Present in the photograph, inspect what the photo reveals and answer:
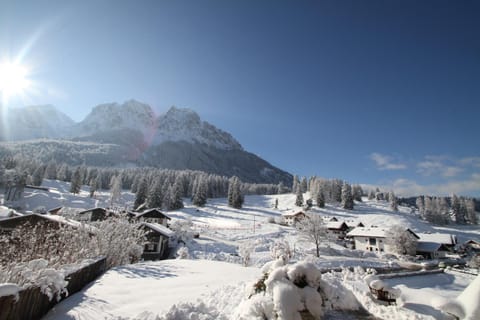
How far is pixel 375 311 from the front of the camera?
9234 millimetres

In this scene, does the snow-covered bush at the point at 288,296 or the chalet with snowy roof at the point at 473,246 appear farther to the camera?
the chalet with snowy roof at the point at 473,246

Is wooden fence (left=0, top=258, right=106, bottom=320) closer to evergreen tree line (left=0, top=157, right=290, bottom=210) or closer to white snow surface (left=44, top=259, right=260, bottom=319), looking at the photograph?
white snow surface (left=44, top=259, right=260, bottom=319)

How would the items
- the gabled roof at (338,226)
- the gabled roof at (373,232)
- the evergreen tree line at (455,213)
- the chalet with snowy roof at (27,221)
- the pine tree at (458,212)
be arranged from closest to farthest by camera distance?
the chalet with snowy roof at (27,221) < the gabled roof at (373,232) < the gabled roof at (338,226) < the evergreen tree line at (455,213) < the pine tree at (458,212)

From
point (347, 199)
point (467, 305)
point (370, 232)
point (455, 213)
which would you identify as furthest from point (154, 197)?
point (455, 213)

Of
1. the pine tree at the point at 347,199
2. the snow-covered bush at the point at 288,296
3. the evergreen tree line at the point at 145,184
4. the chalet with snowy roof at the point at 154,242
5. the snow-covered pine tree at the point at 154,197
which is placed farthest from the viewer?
the pine tree at the point at 347,199

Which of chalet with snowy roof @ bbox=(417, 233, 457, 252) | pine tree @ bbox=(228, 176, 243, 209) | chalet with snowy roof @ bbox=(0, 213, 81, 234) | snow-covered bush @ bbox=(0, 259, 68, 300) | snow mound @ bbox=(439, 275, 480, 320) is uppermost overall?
pine tree @ bbox=(228, 176, 243, 209)

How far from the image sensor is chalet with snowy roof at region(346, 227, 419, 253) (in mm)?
52362

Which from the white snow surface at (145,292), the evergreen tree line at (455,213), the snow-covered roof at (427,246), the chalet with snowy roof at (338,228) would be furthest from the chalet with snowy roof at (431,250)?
the white snow surface at (145,292)

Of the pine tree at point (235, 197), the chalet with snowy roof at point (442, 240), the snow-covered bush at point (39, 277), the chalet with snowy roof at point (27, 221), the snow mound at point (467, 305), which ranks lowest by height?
the chalet with snowy roof at point (442, 240)

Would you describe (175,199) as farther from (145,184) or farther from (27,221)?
(27,221)

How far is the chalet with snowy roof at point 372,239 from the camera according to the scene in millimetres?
52362

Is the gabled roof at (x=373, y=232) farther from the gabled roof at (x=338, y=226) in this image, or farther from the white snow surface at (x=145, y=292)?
the white snow surface at (x=145, y=292)

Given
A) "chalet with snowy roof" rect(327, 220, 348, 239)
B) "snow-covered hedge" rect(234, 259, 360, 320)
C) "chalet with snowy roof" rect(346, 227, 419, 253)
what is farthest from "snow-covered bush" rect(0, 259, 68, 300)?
"chalet with snowy roof" rect(327, 220, 348, 239)

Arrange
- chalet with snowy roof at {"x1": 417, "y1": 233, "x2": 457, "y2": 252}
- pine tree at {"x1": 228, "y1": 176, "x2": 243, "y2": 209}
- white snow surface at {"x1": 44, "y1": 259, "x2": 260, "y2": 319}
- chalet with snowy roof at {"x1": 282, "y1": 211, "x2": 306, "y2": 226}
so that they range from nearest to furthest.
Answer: white snow surface at {"x1": 44, "y1": 259, "x2": 260, "y2": 319}
chalet with snowy roof at {"x1": 417, "y1": 233, "x2": 457, "y2": 252}
chalet with snowy roof at {"x1": 282, "y1": 211, "x2": 306, "y2": 226}
pine tree at {"x1": 228, "y1": 176, "x2": 243, "y2": 209}
